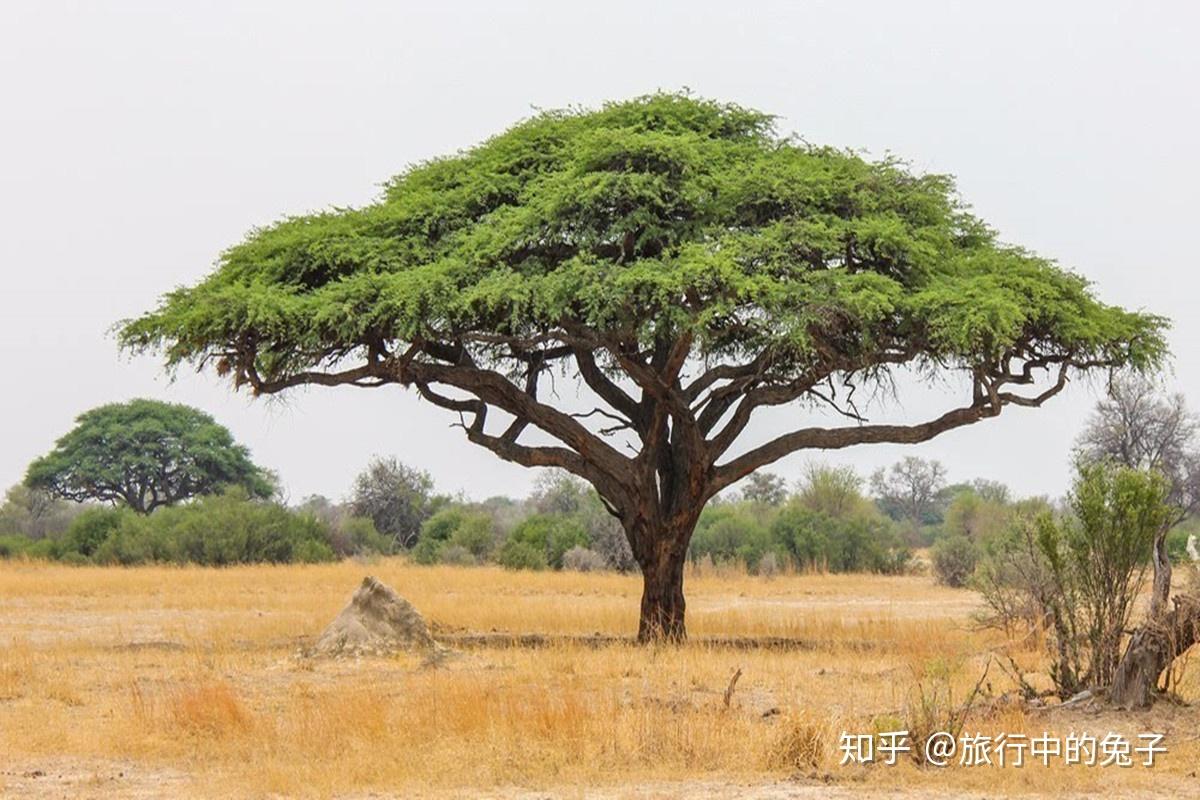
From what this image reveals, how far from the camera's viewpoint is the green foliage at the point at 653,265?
706 inches

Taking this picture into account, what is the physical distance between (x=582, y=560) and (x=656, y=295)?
22917 mm

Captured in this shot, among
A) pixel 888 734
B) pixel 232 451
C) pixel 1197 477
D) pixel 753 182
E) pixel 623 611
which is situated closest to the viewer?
pixel 888 734

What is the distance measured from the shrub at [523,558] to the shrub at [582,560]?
26.4 inches

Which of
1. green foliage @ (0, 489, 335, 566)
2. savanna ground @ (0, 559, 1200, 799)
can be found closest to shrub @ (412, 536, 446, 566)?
green foliage @ (0, 489, 335, 566)

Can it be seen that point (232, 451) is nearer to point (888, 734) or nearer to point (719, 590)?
point (719, 590)

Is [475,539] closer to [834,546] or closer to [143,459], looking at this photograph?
[834,546]

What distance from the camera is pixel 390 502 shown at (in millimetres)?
55344

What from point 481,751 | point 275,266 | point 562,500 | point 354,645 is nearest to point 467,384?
point 275,266

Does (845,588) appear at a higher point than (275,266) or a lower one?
lower

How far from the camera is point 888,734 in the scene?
33.8 ft

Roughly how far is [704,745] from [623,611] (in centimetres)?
1491

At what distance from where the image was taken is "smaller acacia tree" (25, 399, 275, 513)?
5981cm

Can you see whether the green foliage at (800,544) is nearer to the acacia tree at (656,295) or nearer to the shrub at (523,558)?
the shrub at (523,558)

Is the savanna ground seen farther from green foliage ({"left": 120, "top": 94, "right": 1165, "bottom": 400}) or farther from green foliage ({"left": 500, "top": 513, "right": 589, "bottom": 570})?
green foliage ({"left": 500, "top": 513, "right": 589, "bottom": 570})
